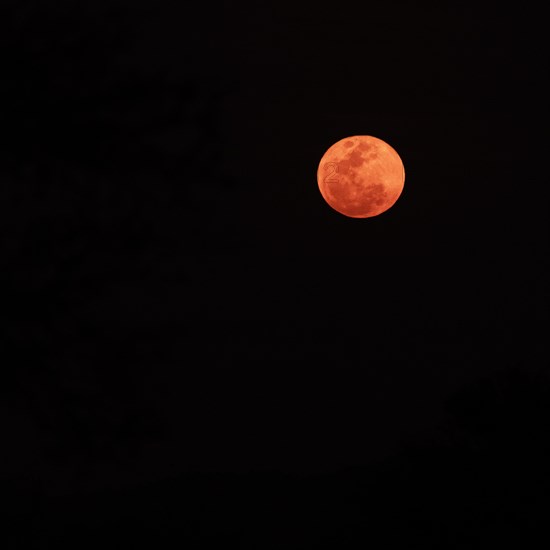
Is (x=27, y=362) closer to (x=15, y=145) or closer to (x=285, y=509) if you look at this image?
(x=15, y=145)

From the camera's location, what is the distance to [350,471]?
1766 cm

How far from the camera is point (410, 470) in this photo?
1588 centimetres

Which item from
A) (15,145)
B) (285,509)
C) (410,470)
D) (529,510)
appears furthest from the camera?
(285,509)

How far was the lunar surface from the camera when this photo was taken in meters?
12.6

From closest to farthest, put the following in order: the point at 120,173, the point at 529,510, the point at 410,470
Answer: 1. the point at 120,173
2. the point at 529,510
3. the point at 410,470

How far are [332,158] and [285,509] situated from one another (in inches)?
301

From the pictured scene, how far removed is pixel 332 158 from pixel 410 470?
235 inches

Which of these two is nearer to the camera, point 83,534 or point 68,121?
point 68,121

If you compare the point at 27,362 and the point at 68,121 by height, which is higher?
the point at 68,121

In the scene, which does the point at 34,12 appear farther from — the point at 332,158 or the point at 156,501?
the point at 156,501

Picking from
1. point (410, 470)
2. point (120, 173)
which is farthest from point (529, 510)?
point (120, 173)

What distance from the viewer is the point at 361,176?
1261 cm

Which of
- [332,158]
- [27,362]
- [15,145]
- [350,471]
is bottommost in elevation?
[27,362]

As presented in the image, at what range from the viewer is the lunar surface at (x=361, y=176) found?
12.6 meters
